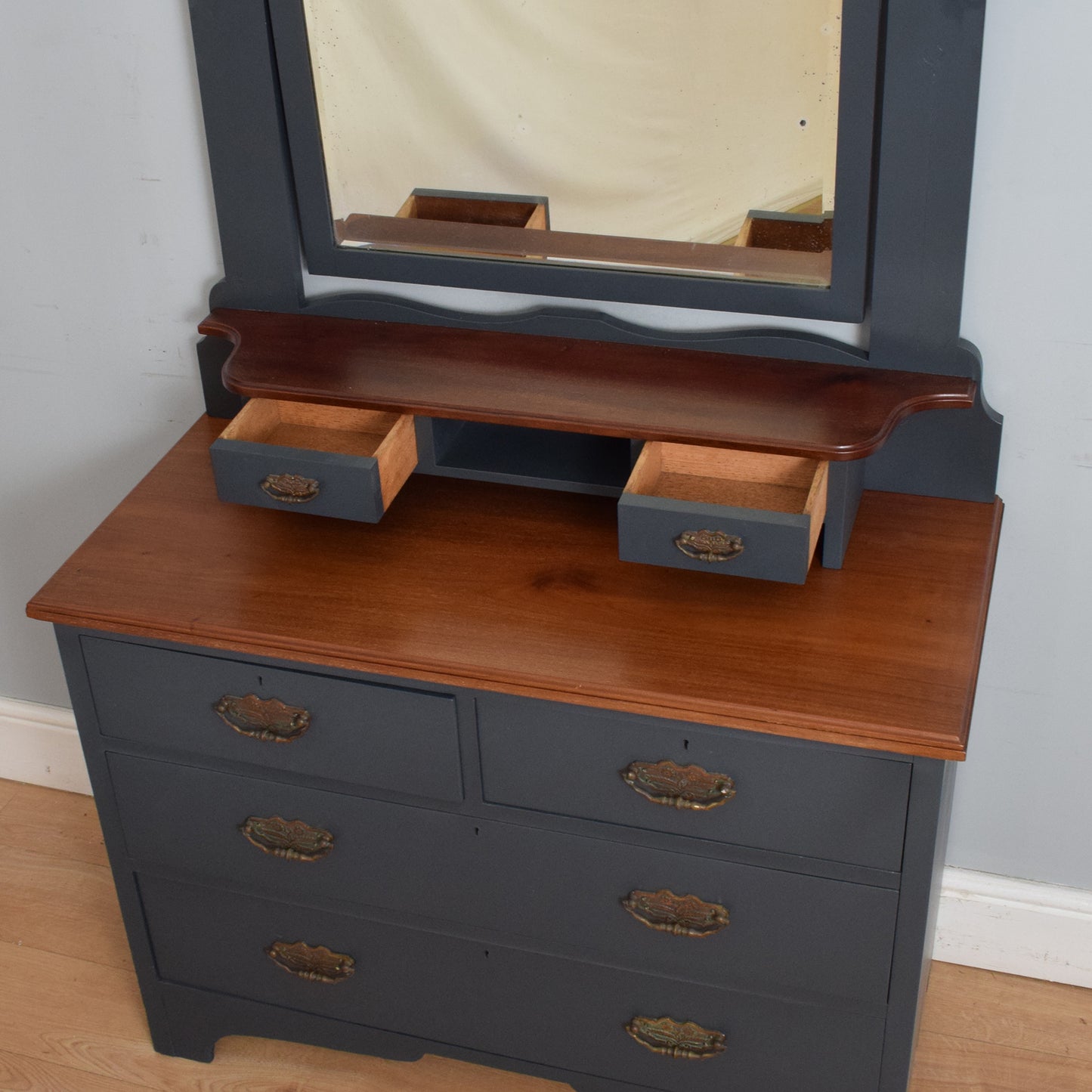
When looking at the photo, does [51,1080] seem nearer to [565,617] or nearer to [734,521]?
[565,617]

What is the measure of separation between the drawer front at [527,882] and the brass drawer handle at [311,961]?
0.11m

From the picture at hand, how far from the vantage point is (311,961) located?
201cm

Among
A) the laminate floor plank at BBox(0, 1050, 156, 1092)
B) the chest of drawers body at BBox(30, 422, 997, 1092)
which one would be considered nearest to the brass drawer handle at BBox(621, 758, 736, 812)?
the chest of drawers body at BBox(30, 422, 997, 1092)

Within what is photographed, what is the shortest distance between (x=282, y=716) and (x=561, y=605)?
38 cm

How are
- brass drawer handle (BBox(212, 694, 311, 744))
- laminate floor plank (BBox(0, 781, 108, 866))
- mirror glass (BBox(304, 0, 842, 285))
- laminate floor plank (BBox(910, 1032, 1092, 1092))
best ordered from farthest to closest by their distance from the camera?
laminate floor plank (BBox(0, 781, 108, 866)), laminate floor plank (BBox(910, 1032, 1092, 1092)), brass drawer handle (BBox(212, 694, 311, 744)), mirror glass (BBox(304, 0, 842, 285))

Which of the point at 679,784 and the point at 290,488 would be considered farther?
the point at 290,488

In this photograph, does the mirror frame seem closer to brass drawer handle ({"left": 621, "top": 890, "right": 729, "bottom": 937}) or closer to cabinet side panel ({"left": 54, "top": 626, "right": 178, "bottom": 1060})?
cabinet side panel ({"left": 54, "top": 626, "right": 178, "bottom": 1060})

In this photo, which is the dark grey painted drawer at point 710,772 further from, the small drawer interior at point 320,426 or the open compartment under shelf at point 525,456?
the small drawer interior at point 320,426

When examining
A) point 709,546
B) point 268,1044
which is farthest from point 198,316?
point 268,1044

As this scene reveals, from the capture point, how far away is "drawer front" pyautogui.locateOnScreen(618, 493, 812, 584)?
1598mm

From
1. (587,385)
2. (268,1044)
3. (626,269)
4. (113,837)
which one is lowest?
(268,1044)

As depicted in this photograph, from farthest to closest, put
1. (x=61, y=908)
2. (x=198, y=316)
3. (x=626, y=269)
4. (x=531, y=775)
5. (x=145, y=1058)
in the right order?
(x=61, y=908), (x=145, y=1058), (x=198, y=316), (x=626, y=269), (x=531, y=775)

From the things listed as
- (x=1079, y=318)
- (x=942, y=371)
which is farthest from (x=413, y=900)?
(x=1079, y=318)

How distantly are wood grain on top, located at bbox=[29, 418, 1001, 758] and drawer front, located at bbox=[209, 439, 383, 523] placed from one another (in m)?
0.07
